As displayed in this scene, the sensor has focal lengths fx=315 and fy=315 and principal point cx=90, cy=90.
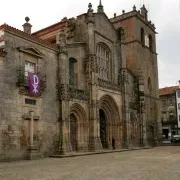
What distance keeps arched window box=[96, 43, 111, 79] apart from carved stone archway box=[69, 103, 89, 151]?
5997mm

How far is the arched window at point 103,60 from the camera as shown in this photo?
32.3 meters

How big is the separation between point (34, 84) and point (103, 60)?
12466mm

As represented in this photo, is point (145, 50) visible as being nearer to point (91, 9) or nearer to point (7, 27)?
point (91, 9)

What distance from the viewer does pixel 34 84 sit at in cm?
2216

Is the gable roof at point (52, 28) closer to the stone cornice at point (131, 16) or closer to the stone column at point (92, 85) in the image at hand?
the stone column at point (92, 85)

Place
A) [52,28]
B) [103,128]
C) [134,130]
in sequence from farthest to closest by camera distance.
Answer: [134,130] < [52,28] < [103,128]

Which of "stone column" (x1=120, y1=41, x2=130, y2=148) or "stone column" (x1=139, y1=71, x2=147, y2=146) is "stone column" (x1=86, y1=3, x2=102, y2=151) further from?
"stone column" (x1=139, y1=71, x2=147, y2=146)

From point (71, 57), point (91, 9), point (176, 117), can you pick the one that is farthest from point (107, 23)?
point (176, 117)

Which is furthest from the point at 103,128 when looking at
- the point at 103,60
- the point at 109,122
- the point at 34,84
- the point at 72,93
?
the point at 34,84

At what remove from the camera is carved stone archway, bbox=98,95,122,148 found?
32188 millimetres

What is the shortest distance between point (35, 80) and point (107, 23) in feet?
47.5

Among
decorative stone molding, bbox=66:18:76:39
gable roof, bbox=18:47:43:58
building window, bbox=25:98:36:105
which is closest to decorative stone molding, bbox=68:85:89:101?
building window, bbox=25:98:36:105

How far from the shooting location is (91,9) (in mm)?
30188

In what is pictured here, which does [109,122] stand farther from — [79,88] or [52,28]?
[52,28]
